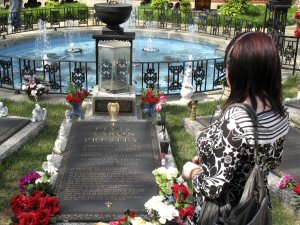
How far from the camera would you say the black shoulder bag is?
2443 mm

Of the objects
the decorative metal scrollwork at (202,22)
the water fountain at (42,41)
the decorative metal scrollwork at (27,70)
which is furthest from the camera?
the decorative metal scrollwork at (202,22)

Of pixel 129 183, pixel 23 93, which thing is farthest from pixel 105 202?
pixel 23 93

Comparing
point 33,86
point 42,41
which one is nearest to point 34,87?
point 33,86

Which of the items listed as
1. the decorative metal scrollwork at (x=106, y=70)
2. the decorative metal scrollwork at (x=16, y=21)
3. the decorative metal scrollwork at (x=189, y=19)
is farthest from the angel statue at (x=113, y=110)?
the decorative metal scrollwork at (x=189, y=19)

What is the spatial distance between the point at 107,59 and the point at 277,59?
236 inches

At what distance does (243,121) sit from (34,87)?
782cm

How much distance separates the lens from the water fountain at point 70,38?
16.5 metres

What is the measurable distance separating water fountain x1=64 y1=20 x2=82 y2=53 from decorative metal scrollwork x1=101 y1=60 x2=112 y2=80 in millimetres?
8412

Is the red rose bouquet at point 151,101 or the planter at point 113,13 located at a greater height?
the planter at point 113,13

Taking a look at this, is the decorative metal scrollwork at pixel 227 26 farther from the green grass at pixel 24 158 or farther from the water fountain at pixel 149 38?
the green grass at pixel 24 158

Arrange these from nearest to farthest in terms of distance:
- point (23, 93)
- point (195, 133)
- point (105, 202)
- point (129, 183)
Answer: point (105, 202) < point (129, 183) < point (195, 133) < point (23, 93)

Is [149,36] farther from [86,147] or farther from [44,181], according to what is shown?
[44,181]

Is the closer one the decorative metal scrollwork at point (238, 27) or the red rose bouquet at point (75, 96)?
the red rose bouquet at point (75, 96)

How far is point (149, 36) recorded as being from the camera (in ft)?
60.8
